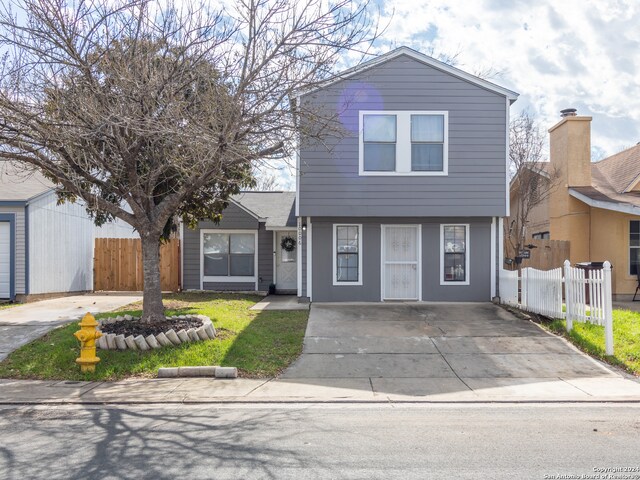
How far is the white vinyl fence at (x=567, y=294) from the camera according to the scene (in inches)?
355

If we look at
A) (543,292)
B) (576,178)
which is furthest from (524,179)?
(543,292)

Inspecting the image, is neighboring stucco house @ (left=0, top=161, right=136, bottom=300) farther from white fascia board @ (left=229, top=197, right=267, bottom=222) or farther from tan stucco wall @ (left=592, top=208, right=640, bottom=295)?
tan stucco wall @ (left=592, top=208, right=640, bottom=295)

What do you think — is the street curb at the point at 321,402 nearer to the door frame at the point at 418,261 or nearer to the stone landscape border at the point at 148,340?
the stone landscape border at the point at 148,340

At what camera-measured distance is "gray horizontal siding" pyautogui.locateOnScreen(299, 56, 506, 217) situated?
13.2m

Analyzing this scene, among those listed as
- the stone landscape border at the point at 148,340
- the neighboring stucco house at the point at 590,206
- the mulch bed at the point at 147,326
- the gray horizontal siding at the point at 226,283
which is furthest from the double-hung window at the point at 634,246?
the stone landscape border at the point at 148,340

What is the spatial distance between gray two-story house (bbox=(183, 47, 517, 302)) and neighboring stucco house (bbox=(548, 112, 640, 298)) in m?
4.54

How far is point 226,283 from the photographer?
17812mm

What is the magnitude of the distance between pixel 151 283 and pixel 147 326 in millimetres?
845

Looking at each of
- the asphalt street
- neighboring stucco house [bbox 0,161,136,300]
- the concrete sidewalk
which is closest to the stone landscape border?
the concrete sidewalk

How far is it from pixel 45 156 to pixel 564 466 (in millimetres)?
8900

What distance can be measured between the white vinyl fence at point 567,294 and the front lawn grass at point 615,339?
15 centimetres

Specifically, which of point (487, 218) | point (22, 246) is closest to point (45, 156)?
point (22, 246)

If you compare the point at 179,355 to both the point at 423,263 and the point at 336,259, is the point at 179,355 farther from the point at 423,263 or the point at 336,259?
the point at 423,263

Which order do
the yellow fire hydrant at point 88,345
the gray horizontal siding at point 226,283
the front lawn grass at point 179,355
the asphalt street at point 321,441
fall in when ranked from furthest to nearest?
the gray horizontal siding at point 226,283, the front lawn grass at point 179,355, the yellow fire hydrant at point 88,345, the asphalt street at point 321,441
